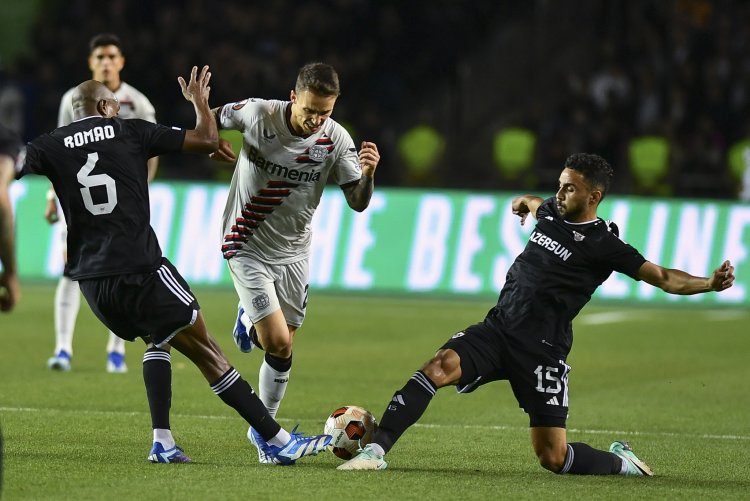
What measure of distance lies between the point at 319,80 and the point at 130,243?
1.43m

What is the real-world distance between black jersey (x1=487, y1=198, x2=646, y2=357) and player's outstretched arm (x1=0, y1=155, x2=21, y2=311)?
9.28ft

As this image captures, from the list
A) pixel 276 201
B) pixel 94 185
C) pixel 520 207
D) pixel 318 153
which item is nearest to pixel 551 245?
pixel 520 207

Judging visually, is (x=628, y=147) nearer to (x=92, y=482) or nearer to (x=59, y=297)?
(x=59, y=297)

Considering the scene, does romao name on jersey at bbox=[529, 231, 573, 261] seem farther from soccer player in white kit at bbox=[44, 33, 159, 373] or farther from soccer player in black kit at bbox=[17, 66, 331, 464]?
soccer player in white kit at bbox=[44, 33, 159, 373]

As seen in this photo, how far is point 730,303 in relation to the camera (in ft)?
56.1

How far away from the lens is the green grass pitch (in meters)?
6.51

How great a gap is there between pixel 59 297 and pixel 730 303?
9501 millimetres

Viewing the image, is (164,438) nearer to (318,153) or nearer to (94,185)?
(94,185)

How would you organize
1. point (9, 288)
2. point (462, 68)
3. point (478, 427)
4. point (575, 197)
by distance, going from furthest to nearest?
point (462, 68), point (478, 427), point (575, 197), point (9, 288)

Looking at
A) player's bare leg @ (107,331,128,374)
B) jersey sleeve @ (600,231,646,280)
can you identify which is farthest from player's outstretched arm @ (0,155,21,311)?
player's bare leg @ (107,331,128,374)

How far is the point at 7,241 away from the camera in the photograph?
5.44 meters

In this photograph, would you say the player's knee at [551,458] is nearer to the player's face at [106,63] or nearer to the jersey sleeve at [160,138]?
the jersey sleeve at [160,138]

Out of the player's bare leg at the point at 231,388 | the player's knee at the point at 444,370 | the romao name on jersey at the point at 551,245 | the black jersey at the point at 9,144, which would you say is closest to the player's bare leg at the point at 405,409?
the player's knee at the point at 444,370

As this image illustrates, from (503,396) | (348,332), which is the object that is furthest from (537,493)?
(348,332)
